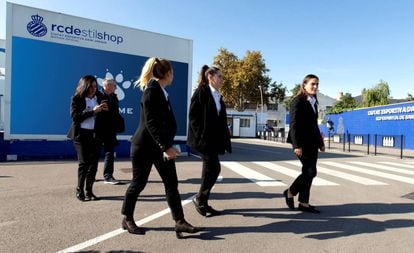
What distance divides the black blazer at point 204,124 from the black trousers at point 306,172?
1.25 meters

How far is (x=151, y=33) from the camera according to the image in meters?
13.4

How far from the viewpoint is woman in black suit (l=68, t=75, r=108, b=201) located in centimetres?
573

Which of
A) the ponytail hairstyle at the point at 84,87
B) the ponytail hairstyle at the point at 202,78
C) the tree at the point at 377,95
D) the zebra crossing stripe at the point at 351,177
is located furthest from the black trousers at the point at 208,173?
the tree at the point at 377,95

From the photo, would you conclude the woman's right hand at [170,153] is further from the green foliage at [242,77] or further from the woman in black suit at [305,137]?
the green foliage at [242,77]

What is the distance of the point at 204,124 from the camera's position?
484 cm

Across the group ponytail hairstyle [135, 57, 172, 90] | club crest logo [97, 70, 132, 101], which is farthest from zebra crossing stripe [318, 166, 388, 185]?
club crest logo [97, 70, 132, 101]

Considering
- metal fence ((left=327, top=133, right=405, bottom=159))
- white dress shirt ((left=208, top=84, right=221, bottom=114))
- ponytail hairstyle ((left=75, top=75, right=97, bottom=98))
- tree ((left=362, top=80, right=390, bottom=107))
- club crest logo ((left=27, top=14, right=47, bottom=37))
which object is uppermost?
tree ((left=362, top=80, right=390, bottom=107))

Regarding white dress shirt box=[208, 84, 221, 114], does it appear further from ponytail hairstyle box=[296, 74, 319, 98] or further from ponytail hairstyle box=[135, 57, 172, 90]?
ponytail hairstyle box=[296, 74, 319, 98]

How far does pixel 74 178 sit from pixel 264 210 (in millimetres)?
4458

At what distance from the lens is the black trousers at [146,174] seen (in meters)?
4.07

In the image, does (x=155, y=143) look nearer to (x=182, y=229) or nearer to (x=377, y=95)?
(x=182, y=229)

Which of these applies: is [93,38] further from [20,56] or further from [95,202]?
[95,202]

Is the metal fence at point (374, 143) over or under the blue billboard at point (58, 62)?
under

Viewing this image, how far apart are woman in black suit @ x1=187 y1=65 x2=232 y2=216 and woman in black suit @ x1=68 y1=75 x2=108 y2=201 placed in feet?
5.50
